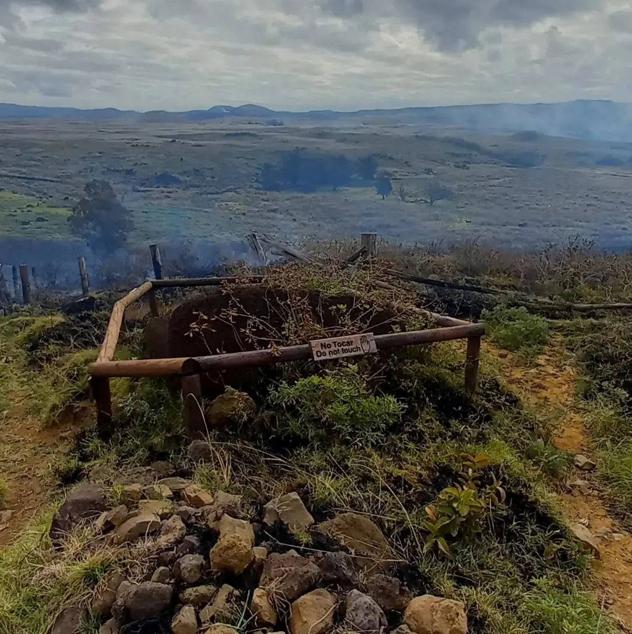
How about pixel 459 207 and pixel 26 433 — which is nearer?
pixel 26 433

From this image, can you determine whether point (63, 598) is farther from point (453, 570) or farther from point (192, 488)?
point (453, 570)

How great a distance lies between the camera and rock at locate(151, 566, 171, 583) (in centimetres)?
226

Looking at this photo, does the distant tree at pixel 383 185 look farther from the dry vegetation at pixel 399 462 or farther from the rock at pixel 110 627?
the rock at pixel 110 627

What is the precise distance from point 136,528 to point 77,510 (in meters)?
0.49

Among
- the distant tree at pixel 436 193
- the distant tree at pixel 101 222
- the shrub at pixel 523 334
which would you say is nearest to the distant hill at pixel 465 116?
the distant tree at pixel 436 193

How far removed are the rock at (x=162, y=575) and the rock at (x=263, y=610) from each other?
14.2 inches

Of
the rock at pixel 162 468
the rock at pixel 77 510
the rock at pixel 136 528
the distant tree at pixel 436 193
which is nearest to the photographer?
the rock at pixel 136 528

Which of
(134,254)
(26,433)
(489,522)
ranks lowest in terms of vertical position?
(134,254)

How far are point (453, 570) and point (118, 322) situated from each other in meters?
3.02

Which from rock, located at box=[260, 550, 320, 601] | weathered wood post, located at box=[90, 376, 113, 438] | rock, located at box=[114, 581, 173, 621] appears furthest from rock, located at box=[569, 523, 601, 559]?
weathered wood post, located at box=[90, 376, 113, 438]

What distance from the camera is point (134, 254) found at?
19984 mm

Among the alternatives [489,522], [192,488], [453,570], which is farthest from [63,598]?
[489,522]

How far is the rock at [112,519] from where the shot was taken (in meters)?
2.66

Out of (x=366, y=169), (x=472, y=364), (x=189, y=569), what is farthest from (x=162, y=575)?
(x=366, y=169)
